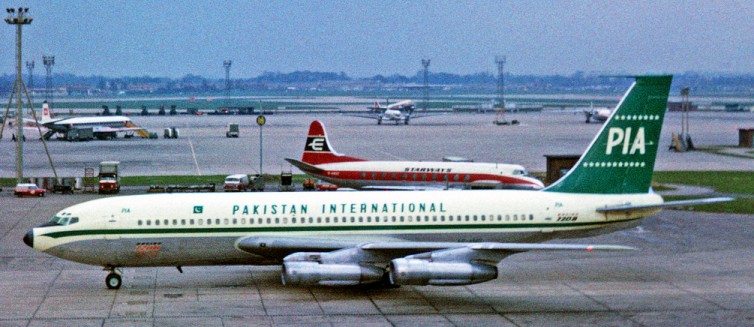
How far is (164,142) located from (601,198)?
106 meters

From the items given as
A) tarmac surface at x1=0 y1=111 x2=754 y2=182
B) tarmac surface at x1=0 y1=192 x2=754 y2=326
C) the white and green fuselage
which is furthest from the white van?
the white and green fuselage

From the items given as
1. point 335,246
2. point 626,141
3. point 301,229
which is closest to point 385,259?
point 335,246

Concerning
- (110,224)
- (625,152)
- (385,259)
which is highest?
(625,152)

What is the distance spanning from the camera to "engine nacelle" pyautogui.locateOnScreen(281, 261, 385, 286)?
1364 inches

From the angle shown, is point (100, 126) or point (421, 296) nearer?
point (421, 296)

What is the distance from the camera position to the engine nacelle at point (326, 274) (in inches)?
1364

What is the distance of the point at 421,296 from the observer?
1451 inches

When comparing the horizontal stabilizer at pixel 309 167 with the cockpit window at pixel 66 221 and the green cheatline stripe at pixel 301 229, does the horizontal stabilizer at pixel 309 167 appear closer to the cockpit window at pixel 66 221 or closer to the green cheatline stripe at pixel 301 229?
the green cheatline stripe at pixel 301 229

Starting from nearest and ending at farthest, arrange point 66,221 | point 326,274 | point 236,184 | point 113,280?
point 326,274 → point 66,221 → point 113,280 → point 236,184

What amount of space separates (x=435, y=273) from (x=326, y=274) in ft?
11.8

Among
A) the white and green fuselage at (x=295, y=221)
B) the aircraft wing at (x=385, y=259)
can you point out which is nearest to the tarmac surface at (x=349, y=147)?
the white and green fuselage at (x=295, y=221)

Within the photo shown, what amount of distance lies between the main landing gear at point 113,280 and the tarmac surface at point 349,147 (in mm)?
53241

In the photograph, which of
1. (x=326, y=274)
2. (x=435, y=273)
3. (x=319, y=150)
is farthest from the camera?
(x=319, y=150)

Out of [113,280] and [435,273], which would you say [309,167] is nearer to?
[113,280]
